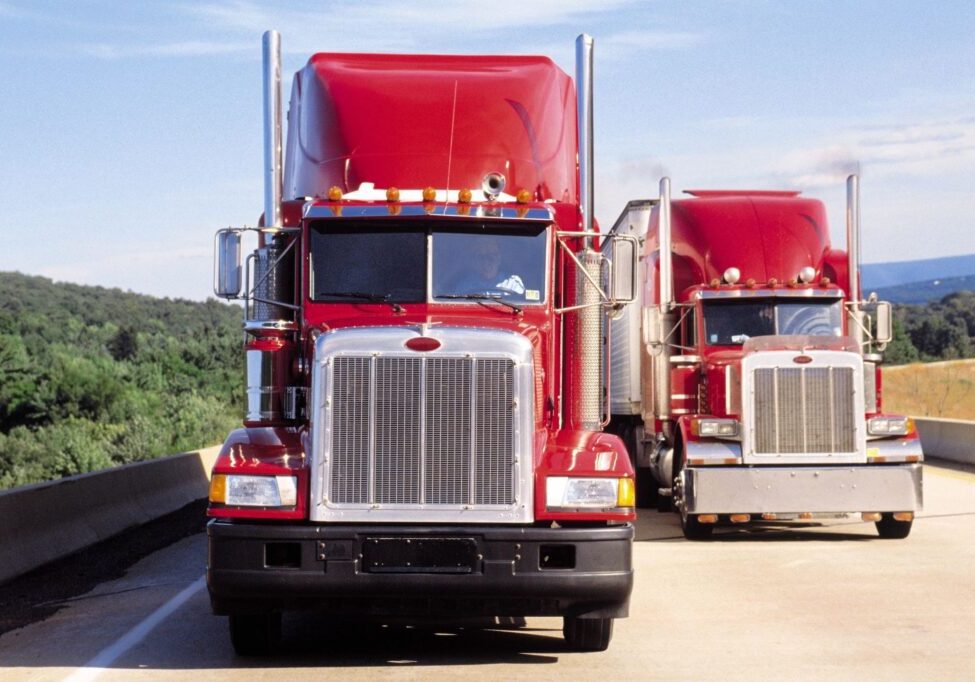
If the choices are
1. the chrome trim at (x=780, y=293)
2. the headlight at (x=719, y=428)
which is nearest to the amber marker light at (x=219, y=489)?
the headlight at (x=719, y=428)

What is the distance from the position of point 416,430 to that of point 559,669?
61.4 inches

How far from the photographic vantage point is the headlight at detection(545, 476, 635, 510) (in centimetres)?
928

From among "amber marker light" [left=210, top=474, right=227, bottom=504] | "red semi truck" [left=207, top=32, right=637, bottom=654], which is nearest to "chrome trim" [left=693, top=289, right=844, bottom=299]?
"red semi truck" [left=207, top=32, right=637, bottom=654]

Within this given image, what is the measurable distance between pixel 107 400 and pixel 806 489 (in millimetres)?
71656

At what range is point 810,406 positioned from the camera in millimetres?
16375

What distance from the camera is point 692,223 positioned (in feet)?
61.7

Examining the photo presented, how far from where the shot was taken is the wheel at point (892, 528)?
16.7 m

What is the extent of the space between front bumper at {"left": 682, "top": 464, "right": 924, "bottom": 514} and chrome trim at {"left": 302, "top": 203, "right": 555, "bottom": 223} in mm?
6317

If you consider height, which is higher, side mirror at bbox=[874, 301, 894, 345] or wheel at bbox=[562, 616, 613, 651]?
side mirror at bbox=[874, 301, 894, 345]

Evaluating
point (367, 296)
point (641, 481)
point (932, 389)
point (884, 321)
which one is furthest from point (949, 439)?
point (932, 389)

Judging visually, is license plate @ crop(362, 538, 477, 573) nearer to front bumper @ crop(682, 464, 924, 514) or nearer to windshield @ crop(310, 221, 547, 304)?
windshield @ crop(310, 221, 547, 304)

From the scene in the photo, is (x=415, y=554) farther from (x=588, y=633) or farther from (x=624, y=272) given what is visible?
(x=624, y=272)

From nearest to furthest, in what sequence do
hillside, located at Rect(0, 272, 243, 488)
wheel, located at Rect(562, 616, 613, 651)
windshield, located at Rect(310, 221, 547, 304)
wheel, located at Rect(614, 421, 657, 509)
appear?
wheel, located at Rect(562, 616, 613, 651), windshield, located at Rect(310, 221, 547, 304), wheel, located at Rect(614, 421, 657, 509), hillside, located at Rect(0, 272, 243, 488)

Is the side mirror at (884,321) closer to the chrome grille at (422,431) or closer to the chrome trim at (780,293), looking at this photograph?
the chrome trim at (780,293)
